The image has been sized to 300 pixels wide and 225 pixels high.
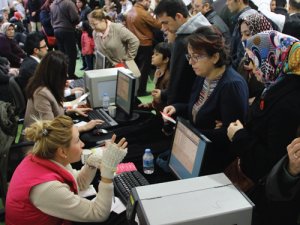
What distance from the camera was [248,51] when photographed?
193 centimetres

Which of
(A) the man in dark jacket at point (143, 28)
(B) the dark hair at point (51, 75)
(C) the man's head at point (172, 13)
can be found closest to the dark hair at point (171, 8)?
(C) the man's head at point (172, 13)

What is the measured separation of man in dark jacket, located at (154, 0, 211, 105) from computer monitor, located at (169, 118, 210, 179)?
74 centimetres

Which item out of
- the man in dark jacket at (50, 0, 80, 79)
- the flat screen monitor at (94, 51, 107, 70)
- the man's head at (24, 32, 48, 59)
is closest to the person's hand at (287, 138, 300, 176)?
the flat screen monitor at (94, 51, 107, 70)

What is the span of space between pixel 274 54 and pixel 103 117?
5.77 feet

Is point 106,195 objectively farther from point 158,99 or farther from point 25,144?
point 158,99

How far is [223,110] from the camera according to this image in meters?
2.11

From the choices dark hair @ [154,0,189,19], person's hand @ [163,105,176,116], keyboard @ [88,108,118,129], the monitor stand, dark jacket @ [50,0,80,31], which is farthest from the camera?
dark jacket @ [50,0,80,31]

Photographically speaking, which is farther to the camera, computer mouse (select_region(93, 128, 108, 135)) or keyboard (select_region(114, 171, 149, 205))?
computer mouse (select_region(93, 128, 108, 135))

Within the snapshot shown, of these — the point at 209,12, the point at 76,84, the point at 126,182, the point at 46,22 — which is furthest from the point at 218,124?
the point at 46,22

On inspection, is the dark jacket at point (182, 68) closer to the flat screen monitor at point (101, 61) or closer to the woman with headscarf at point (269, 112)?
the woman with headscarf at point (269, 112)

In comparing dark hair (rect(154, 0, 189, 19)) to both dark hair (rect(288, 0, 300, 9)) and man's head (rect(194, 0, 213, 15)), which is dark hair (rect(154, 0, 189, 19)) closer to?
man's head (rect(194, 0, 213, 15))

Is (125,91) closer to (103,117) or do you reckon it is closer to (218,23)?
(103,117)

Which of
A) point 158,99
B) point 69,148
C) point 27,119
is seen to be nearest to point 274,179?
point 69,148

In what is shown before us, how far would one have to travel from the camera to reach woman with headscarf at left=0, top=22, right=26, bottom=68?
20.1ft
